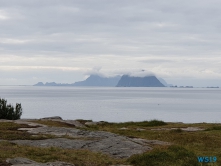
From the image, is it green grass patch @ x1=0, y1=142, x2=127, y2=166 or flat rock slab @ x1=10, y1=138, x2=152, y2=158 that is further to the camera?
flat rock slab @ x1=10, y1=138, x2=152, y2=158

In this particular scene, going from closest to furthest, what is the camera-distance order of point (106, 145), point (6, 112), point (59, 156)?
point (59, 156)
point (106, 145)
point (6, 112)

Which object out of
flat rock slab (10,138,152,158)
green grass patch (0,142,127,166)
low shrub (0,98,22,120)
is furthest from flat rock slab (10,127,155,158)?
low shrub (0,98,22,120)

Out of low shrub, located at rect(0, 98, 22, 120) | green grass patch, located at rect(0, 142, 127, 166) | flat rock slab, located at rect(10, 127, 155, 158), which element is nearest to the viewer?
green grass patch, located at rect(0, 142, 127, 166)

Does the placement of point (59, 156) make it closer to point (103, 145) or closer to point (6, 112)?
point (103, 145)

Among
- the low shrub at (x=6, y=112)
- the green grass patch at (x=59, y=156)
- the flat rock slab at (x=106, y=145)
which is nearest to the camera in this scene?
the green grass patch at (x=59, y=156)

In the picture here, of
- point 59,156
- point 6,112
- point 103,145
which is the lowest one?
point 59,156

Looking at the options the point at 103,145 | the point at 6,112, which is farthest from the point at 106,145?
the point at 6,112

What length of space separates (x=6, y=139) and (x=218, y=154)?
573 inches

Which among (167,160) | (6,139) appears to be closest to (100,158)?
(167,160)

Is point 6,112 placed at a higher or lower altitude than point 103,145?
higher

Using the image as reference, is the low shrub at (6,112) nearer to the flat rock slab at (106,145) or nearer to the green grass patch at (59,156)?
the flat rock slab at (106,145)

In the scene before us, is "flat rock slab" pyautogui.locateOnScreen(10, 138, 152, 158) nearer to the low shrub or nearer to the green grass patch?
the green grass patch

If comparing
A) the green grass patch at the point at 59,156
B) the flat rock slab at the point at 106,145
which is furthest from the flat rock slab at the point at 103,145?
the green grass patch at the point at 59,156

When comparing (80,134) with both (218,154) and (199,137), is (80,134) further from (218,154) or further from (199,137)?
(218,154)
